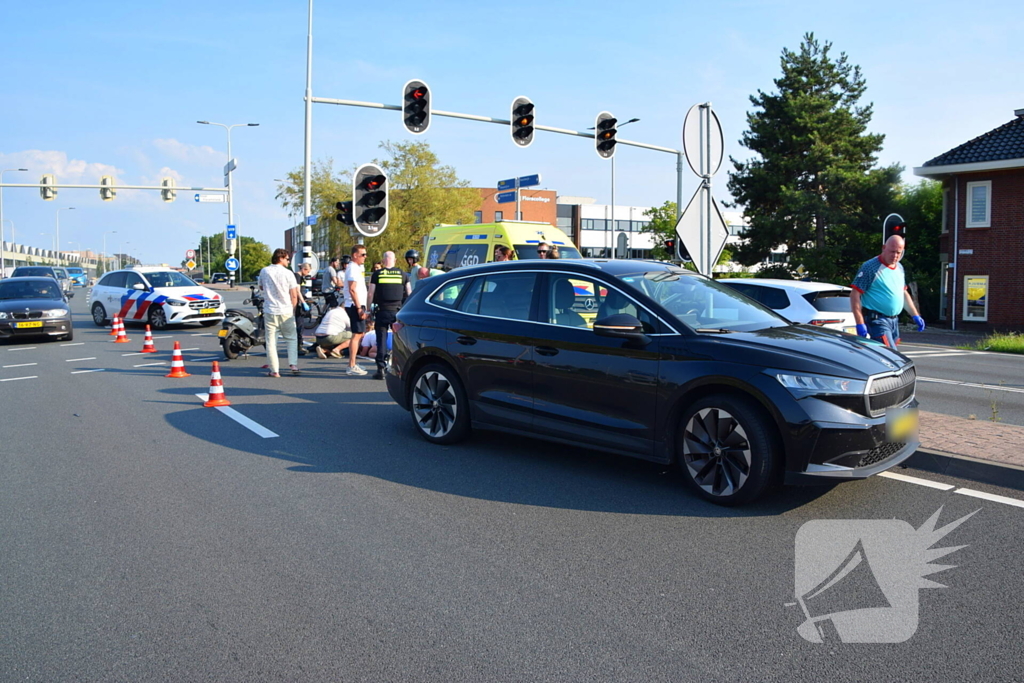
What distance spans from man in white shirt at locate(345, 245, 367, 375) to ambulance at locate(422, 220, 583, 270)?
4770 millimetres

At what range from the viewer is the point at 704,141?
9734 mm

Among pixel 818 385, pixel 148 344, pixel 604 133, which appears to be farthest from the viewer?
pixel 604 133

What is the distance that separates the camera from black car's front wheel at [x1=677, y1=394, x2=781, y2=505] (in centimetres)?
520

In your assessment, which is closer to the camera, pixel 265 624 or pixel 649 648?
pixel 649 648

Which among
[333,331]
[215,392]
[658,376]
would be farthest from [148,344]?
[658,376]

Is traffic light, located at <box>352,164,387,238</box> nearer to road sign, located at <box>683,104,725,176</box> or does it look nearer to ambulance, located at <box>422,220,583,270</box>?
ambulance, located at <box>422,220,583,270</box>

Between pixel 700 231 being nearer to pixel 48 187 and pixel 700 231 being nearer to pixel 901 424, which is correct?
pixel 901 424

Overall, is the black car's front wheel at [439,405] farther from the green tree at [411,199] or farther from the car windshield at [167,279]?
the green tree at [411,199]

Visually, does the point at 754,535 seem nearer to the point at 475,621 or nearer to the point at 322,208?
the point at 475,621

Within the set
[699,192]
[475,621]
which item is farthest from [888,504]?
[699,192]

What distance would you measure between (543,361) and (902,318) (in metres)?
26.8

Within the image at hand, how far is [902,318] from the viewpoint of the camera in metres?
29.5

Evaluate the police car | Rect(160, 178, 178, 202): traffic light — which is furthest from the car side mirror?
Rect(160, 178, 178, 202): traffic light

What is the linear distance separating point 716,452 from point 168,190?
39723 mm
